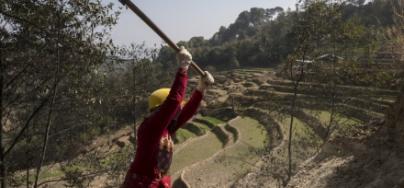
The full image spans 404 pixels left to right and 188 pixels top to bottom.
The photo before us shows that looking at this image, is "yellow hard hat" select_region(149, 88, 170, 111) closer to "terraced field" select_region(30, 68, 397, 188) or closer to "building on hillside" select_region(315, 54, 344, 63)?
"terraced field" select_region(30, 68, 397, 188)

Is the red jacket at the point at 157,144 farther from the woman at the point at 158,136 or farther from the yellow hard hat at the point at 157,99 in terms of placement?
the yellow hard hat at the point at 157,99

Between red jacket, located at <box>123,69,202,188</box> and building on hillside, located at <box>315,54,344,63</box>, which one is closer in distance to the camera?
red jacket, located at <box>123,69,202,188</box>

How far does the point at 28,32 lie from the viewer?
826cm

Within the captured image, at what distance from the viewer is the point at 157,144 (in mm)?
3234

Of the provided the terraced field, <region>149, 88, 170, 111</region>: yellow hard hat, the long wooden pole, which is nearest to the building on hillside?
the terraced field

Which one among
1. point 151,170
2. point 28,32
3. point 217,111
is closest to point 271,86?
point 217,111

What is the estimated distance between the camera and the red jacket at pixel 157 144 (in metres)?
3.11

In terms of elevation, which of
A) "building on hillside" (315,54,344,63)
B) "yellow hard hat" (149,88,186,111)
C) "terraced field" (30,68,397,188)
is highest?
"yellow hard hat" (149,88,186,111)

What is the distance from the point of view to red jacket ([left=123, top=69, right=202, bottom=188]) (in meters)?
3.11

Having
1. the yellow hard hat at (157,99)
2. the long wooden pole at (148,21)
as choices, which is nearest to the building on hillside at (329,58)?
the long wooden pole at (148,21)

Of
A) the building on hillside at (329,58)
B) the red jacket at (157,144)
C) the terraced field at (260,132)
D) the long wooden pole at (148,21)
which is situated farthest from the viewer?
the terraced field at (260,132)

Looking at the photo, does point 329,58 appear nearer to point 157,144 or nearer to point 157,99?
point 157,99

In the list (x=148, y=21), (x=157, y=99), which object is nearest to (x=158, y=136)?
(x=157, y=99)

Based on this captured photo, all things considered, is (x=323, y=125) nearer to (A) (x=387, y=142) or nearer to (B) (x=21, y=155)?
(B) (x=21, y=155)
